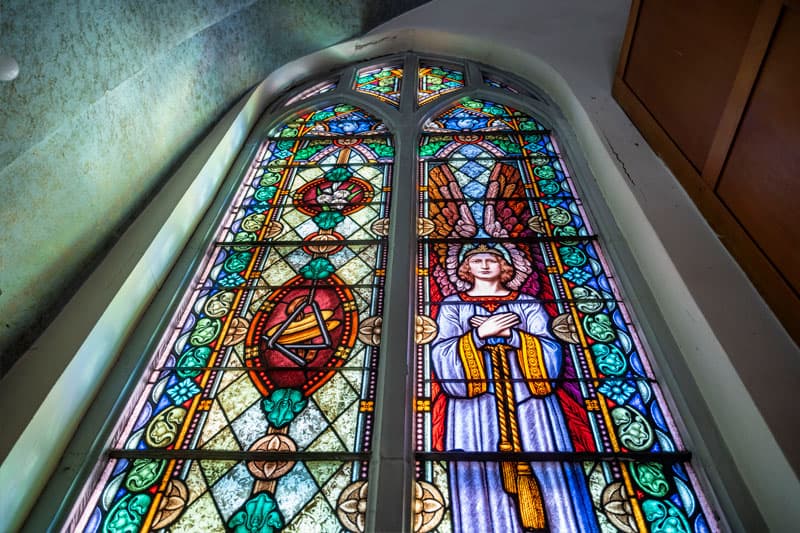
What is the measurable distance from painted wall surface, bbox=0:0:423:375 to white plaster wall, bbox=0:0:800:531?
13 centimetres

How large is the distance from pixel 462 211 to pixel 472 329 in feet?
3.31

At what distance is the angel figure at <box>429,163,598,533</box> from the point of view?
87.8 inches

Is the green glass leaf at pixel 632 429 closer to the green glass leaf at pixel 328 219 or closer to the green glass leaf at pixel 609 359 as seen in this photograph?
the green glass leaf at pixel 609 359

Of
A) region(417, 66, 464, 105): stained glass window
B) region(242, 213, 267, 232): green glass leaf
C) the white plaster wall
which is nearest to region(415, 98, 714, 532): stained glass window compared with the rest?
the white plaster wall

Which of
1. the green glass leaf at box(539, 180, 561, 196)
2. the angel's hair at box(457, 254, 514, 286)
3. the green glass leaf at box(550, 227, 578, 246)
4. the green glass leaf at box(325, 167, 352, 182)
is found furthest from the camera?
the green glass leaf at box(325, 167, 352, 182)

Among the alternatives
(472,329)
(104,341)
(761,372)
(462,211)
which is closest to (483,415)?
(472,329)

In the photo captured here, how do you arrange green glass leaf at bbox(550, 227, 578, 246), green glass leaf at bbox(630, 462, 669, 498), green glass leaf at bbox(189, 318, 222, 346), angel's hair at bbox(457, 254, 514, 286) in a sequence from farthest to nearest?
green glass leaf at bbox(550, 227, 578, 246)
angel's hair at bbox(457, 254, 514, 286)
green glass leaf at bbox(189, 318, 222, 346)
green glass leaf at bbox(630, 462, 669, 498)

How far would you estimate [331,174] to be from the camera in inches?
160

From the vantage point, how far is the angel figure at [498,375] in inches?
87.8

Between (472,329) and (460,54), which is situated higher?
(460,54)

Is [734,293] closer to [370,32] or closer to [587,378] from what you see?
[587,378]

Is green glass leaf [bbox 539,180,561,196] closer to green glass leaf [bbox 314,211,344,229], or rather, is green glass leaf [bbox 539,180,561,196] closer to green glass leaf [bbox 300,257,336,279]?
green glass leaf [bbox 314,211,344,229]

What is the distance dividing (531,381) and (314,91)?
135 inches

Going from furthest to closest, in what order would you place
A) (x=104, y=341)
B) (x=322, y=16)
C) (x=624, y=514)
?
1. (x=322, y=16)
2. (x=104, y=341)
3. (x=624, y=514)
